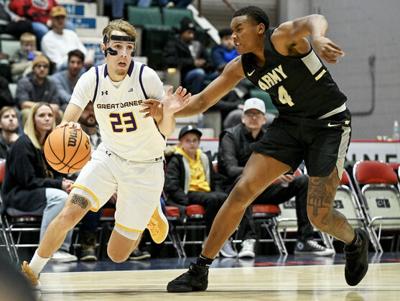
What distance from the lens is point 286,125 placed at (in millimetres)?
5105

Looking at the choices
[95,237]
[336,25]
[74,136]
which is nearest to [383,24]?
[336,25]

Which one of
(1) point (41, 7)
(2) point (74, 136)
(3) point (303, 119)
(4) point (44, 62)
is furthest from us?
(1) point (41, 7)

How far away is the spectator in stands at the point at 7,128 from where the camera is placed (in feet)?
29.2

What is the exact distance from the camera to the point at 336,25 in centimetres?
1341

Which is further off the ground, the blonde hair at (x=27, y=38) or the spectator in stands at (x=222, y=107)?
the blonde hair at (x=27, y=38)

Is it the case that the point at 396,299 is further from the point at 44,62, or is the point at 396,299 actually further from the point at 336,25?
the point at 336,25

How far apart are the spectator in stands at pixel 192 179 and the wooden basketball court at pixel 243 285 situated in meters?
1.58

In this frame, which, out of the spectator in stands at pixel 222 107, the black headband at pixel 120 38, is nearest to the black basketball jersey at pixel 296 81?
the black headband at pixel 120 38

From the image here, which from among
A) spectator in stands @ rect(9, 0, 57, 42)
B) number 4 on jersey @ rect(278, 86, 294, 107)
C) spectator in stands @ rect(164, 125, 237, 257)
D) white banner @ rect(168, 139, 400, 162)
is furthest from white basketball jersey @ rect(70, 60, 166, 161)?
spectator in stands @ rect(9, 0, 57, 42)

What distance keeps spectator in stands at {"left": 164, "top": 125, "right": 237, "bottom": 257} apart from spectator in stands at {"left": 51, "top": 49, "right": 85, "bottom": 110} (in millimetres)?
1964

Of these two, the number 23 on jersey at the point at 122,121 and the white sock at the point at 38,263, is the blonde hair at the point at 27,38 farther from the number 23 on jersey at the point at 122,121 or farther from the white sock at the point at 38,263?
the white sock at the point at 38,263

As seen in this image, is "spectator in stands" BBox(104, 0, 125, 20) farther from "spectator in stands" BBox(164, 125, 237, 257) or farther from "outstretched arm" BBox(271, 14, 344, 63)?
"outstretched arm" BBox(271, 14, 344, 63)

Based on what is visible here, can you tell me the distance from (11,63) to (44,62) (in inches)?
67.4

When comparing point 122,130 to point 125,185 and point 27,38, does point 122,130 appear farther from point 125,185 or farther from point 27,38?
point 27,38
